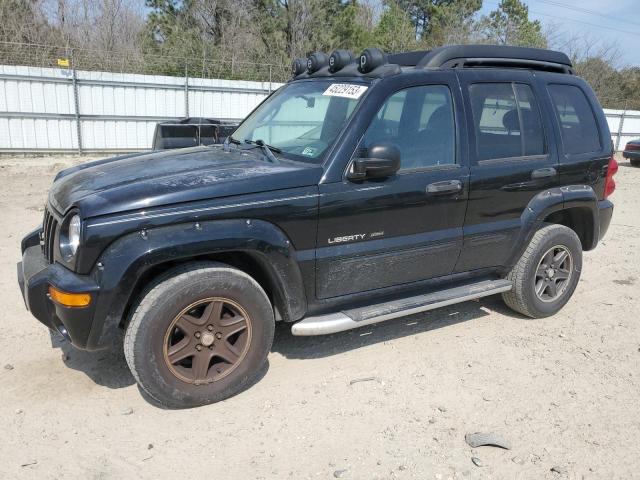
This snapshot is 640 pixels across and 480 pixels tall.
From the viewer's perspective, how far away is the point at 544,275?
4.79 m

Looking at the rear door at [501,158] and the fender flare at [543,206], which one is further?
the fender flare at [543,206]

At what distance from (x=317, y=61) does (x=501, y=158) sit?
164 cm

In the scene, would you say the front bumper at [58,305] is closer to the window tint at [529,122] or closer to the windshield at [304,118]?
the windshield at [304,118]

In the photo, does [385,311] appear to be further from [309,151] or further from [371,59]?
[371,59]

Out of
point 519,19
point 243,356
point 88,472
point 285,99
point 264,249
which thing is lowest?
point 88,472

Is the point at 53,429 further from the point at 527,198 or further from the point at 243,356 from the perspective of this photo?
the point at 527,198

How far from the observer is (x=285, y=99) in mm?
4453

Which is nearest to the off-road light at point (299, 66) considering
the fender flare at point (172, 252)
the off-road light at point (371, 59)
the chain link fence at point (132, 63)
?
the off-road light at point (371, 59)

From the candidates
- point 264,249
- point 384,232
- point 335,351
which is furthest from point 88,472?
point 384,232

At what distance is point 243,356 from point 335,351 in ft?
3.08

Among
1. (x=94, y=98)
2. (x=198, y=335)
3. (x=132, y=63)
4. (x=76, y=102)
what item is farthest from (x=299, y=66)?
(x=132, y=63)

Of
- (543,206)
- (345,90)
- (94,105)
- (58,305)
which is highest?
(345,90)

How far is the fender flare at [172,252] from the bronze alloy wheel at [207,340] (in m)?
0.30

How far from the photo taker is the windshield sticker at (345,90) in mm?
3760
